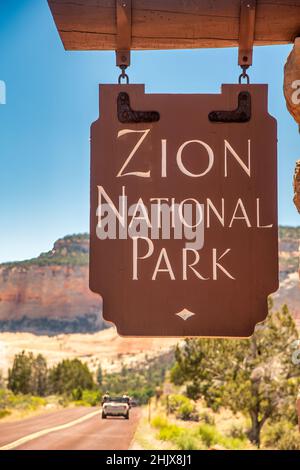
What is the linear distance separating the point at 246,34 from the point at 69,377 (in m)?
49.4

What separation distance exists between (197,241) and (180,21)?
79cm

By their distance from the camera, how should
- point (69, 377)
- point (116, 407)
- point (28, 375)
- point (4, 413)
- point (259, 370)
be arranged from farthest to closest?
point (69, 377)
point (28, 375)
point (4, 413)
point (116, 407)
point (259, 370)

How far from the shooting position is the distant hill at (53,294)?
65625 mm

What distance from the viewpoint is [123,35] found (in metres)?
2.32

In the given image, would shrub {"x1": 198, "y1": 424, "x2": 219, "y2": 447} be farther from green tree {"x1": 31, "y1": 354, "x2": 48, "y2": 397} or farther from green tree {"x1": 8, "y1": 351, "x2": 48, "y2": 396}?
green tree {"x1": 31, "y1": 354, "x2": 48, "y2": 397}

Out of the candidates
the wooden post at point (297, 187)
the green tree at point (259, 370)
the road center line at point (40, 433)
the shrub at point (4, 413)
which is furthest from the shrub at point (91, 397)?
the wooden post at point (297, 187)

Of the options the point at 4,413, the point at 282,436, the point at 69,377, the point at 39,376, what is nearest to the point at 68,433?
the point at 4,413

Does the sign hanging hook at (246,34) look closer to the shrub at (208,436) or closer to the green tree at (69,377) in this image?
the shrub at (208,436)

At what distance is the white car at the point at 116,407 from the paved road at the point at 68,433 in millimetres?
342

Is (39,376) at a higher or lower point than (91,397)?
higher

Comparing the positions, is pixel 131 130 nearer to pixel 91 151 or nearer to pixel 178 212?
pixel 91 151

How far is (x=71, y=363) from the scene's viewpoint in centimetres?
4959

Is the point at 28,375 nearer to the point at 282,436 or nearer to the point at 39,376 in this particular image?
the point at 39,376
